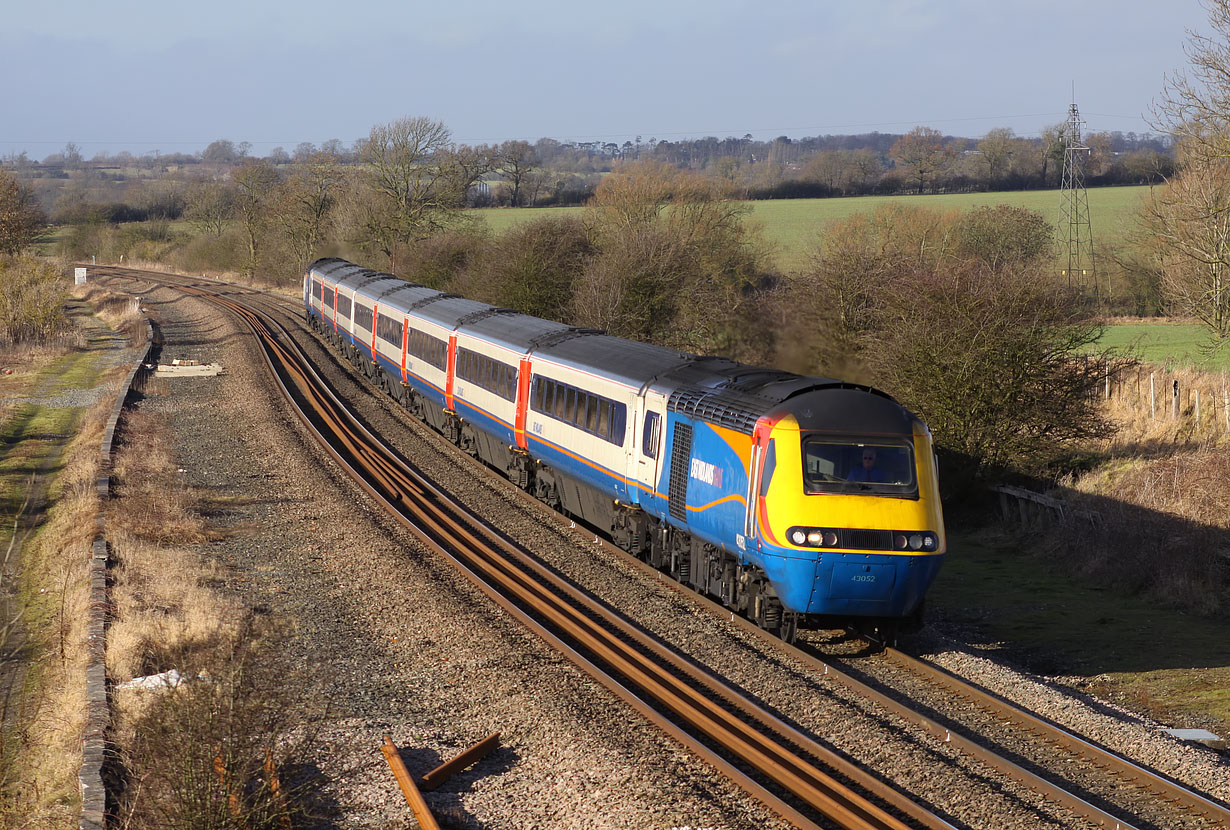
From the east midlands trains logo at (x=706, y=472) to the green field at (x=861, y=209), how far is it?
42.6 m

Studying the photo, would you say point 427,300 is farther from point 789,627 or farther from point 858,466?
point 858,466

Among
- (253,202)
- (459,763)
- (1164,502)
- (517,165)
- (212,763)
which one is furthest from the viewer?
(517,165)

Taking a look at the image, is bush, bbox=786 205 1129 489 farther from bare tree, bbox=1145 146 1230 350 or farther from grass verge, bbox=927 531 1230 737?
bare tree, bbox=1145 146 1230 350

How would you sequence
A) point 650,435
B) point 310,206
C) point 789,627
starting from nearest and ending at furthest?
point 789,627 < point 650,435 < point 310,206

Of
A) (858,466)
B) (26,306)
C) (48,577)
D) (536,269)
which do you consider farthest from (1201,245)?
(26,306)

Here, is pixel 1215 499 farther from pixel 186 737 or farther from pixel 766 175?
pixel 766 175

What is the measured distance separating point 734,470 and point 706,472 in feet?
2.70

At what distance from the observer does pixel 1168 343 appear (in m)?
37.0

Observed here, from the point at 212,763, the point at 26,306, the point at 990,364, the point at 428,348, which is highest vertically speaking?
the point at 990,364

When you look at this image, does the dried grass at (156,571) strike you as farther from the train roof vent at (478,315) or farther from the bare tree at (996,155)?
the bare tree at (996,155)

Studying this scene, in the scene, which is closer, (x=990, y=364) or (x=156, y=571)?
(x=156, y=571)

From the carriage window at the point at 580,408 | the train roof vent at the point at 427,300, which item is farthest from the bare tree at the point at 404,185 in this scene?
the carriage window at the point at 580,408

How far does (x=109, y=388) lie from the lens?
35.2 meters

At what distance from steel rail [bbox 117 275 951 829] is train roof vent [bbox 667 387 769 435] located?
2987mm
